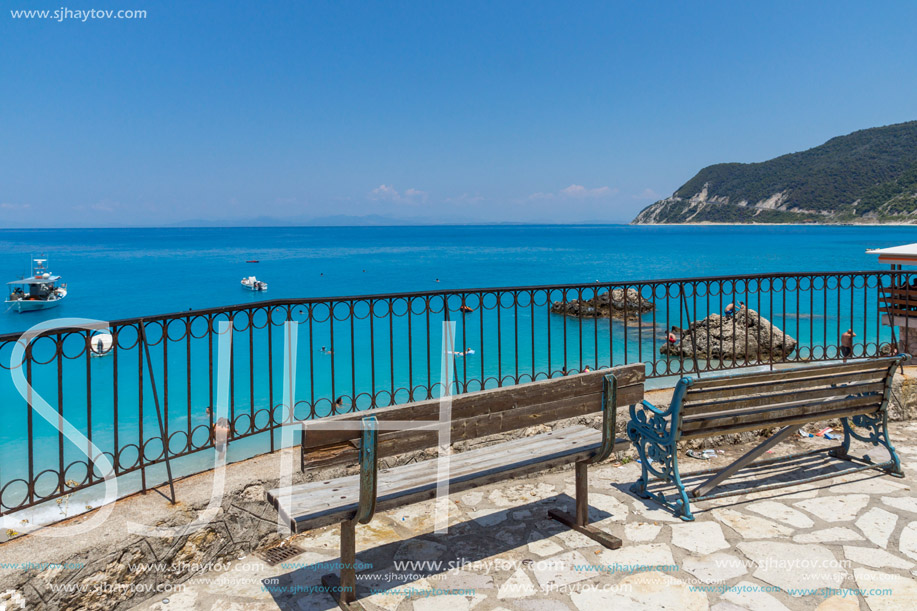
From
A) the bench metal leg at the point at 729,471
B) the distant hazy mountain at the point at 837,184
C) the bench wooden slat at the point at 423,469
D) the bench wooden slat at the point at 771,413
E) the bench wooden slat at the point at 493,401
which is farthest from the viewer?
the distant hazy mountain at the point at 837,184

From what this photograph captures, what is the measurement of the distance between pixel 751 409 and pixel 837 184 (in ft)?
593

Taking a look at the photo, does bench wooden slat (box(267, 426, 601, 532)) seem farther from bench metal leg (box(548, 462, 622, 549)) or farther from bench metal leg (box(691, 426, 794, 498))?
bench metal leg (box(691, 426, 794, 498))

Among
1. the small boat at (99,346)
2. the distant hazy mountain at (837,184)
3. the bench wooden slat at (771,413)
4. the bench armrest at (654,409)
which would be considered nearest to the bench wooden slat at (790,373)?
the bench wooden slat at (771,413)

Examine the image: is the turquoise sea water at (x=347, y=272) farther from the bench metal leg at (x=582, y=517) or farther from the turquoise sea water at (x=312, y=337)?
the bench metal leg at (x=582, y=517)

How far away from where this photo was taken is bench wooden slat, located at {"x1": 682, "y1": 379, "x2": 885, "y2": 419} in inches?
174

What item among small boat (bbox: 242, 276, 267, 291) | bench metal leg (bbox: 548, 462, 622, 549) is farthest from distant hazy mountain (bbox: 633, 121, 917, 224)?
bench metal leg (bbox: 548, 462, 622, 549)

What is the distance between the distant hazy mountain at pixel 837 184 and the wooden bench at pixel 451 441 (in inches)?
6047

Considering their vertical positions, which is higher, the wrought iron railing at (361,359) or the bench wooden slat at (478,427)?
the bench wooden slat at (478,427)

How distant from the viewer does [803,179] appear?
550 feet

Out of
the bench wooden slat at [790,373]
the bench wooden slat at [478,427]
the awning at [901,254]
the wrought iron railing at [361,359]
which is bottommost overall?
the wrought iron railing at [361,359]

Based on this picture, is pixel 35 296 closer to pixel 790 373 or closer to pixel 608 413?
pixel 608 413

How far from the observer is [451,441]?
3.62 m

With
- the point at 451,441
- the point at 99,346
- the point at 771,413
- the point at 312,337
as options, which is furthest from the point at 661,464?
the point at 99,346

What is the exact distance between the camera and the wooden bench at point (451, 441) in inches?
128
